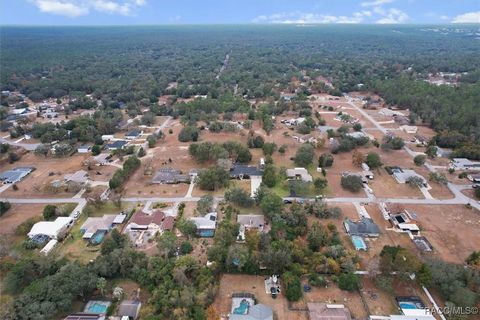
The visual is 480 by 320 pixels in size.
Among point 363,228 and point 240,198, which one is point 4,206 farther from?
point 363,228

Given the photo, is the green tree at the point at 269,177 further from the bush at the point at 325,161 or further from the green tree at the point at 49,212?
the green tree at the point at 49,212

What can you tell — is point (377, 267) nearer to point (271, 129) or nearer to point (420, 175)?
point (420, 175)

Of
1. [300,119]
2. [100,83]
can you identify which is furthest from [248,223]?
[100,83]

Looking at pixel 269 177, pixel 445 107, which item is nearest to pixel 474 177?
pixel 445 107

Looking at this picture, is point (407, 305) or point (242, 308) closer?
point (242, 308)

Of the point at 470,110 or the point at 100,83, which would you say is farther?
the point at 100,83

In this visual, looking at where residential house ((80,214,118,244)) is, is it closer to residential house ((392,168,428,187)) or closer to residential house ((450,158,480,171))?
residential house ((392,168,428,187))

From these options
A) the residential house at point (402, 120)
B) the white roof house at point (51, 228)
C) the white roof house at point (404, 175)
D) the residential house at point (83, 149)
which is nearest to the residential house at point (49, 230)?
the white roof house at point (51, 228)
